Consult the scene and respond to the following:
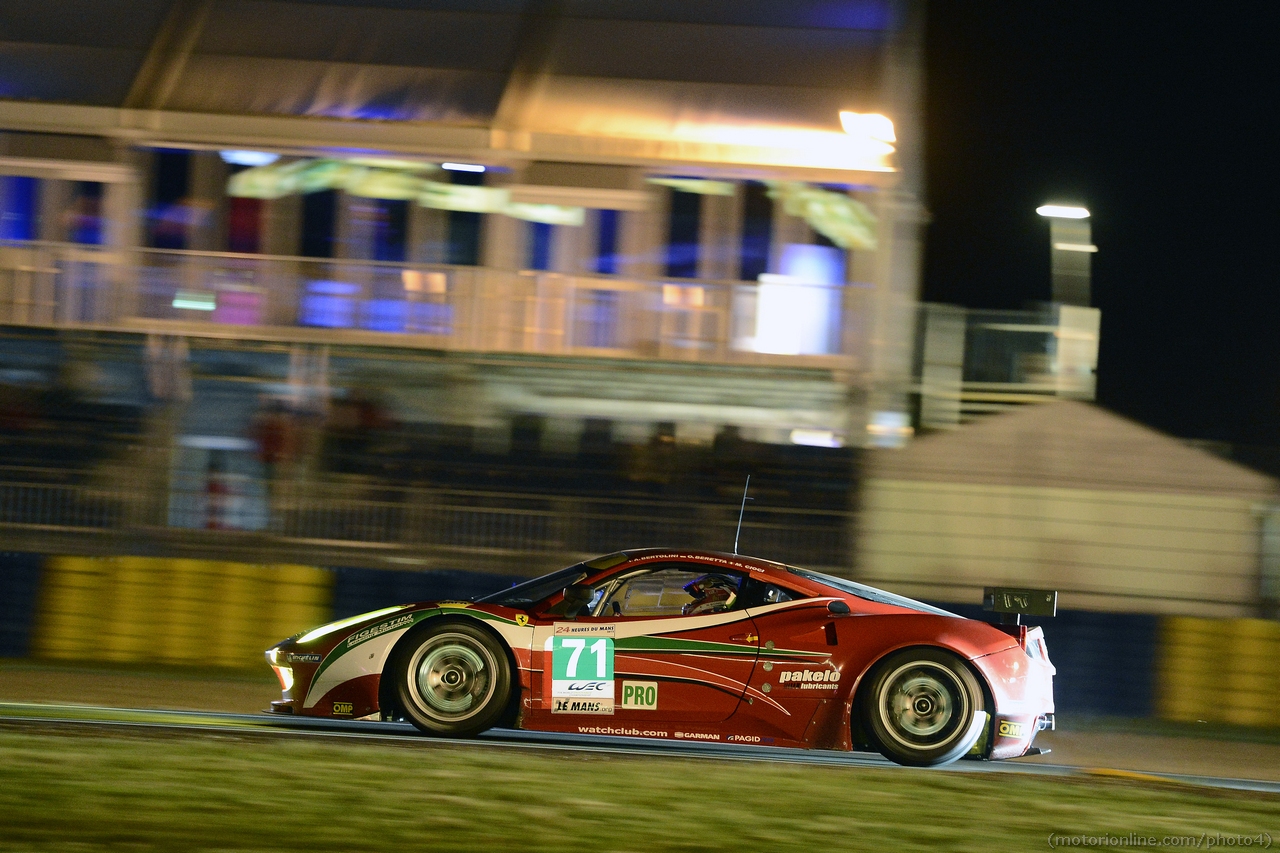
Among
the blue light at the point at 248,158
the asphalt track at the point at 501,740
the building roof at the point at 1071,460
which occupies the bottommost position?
the asphalt track at the point at 501,740

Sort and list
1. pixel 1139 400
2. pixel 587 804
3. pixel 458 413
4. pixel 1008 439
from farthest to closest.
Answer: pixel 1139 400
pixel 458 413
pixel 1008 439
pixel 587 804

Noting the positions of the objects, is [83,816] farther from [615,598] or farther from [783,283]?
[783,283]

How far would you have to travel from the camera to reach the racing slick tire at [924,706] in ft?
24.1

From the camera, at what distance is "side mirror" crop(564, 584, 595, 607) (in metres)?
7.60

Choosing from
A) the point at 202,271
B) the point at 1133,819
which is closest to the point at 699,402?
the point at 202,271

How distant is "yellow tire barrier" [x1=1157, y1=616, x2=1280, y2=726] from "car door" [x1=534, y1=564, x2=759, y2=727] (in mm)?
5183

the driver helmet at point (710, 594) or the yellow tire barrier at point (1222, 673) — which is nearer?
the driver helmet at point (710, 594)

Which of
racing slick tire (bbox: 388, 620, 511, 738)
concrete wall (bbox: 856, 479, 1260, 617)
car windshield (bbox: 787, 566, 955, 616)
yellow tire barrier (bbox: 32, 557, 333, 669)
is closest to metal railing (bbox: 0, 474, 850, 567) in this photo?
concrete wall (bbox: 856, 479, 1260, 617)

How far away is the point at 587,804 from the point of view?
5.55 meters

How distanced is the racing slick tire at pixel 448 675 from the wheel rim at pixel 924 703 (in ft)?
6.60

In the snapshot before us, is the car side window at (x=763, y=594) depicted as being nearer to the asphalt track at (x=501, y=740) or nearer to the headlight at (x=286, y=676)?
the asphalt track at (x=501, y=740)

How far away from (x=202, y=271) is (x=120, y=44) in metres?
3.01

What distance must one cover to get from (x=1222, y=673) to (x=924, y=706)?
15.5 ft

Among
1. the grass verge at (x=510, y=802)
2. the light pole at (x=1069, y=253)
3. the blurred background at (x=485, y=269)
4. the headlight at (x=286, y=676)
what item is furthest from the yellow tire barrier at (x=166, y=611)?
the light pole at (x=1069, y=253)
